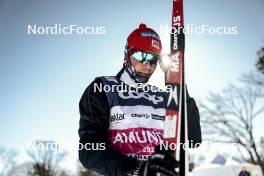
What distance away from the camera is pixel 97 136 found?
2.37m

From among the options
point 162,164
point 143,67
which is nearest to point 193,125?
point 143,67

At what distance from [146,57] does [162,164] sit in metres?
1.35

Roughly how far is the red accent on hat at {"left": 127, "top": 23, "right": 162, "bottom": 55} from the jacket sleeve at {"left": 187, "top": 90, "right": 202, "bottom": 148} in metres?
0.57

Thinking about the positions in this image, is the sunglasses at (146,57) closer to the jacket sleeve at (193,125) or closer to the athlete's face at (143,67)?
the athlete's face at (143,67)

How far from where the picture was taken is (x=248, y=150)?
62.8ft

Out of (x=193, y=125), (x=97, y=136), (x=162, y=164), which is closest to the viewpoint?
(x=162, y=164)

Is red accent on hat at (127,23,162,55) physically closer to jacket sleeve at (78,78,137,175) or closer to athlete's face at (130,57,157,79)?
athlete's face at (130,57,157,79)

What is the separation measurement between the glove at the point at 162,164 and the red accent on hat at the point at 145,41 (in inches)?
51.1

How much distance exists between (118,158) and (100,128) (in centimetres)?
36

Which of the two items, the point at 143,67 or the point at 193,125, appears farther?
the point at 143,67

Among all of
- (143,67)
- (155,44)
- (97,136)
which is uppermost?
(155,44)

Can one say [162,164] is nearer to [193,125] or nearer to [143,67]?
[193,125]

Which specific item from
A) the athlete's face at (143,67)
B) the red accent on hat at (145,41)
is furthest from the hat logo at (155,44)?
the athlete's face at (143,67)

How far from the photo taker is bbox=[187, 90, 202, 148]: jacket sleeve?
2.65 m
